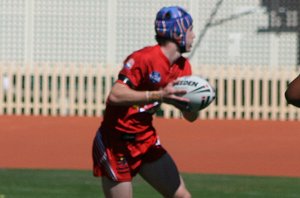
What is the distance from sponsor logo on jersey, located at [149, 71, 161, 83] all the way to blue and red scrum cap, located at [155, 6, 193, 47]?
0.29m

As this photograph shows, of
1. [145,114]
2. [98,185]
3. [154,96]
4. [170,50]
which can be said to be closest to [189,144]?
[98,185]

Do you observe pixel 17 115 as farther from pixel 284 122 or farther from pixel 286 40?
pixel 286 40

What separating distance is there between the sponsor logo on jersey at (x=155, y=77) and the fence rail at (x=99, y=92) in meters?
15.8

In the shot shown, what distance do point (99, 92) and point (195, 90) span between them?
16.2 metres

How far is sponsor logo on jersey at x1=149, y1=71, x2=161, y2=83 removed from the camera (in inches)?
278

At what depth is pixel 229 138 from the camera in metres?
19.2

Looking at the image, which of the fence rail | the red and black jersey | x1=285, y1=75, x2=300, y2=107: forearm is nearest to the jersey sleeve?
the red and black jersey

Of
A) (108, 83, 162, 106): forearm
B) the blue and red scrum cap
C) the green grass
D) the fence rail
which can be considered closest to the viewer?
(108, 83, 162, 106): forearm

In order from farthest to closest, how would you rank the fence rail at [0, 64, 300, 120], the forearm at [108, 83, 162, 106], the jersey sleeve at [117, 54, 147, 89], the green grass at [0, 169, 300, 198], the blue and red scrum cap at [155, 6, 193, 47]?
1. the fence rail at [0, 64, 300, 120]
2. the green grass at [0, 169, 300, 198]
3. the blue and red scrum cap at [155, 6, 193, 47]
4. the jersey sleeve at [117, 54, 147, 89]
5. the forearm at [108, 83, 162, 106]

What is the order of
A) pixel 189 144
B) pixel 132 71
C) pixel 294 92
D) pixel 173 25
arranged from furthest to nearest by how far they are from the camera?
1. pixel 189 144
2. pixel 173 25
3. pixel 132 71
4. pixel 294 92

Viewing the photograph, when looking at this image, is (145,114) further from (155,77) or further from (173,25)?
(173,25)

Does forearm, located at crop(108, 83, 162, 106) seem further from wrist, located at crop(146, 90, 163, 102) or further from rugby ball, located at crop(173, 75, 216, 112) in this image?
rugby ball, located at crop(173, 75, 216, 112)

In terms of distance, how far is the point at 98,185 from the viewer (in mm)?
12383

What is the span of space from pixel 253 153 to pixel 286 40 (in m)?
12.3
